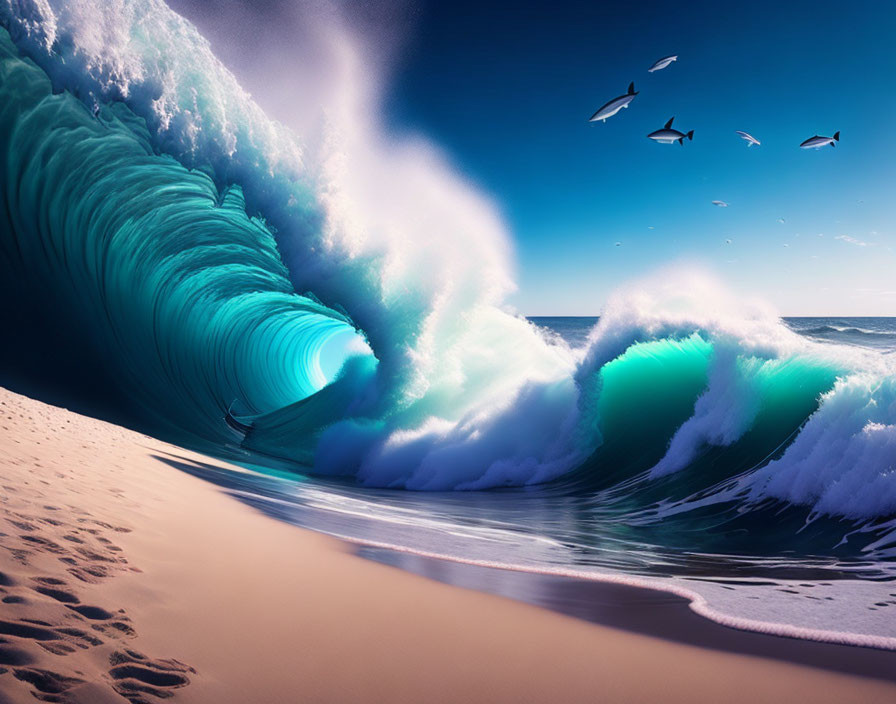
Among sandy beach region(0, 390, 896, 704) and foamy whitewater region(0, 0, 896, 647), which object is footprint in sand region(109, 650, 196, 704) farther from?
foamy whitewater region(0, 0, 896, 647)

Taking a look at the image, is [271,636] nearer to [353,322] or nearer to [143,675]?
[143,675]

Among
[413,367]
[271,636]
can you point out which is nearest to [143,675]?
[271,636]

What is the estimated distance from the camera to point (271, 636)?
190 cm

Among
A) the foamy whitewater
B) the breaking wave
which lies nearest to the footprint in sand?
the foamy whitewater

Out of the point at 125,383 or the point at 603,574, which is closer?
the point at 603,574

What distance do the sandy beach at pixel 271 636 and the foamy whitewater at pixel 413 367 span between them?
0.95 m

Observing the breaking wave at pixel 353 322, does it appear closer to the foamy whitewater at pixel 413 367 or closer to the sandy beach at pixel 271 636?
the foamy whitewater at pixel 413 367

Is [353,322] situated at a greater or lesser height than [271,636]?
greater

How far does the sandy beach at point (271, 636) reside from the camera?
4.99 ft

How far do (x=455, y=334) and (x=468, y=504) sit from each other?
4.97 meters

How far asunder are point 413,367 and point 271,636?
9832 mm

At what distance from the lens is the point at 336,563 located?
2893 millimetres

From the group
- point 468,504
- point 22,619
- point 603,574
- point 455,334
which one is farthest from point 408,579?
point 455,334

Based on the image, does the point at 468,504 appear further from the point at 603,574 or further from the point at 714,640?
the point at 714,640
